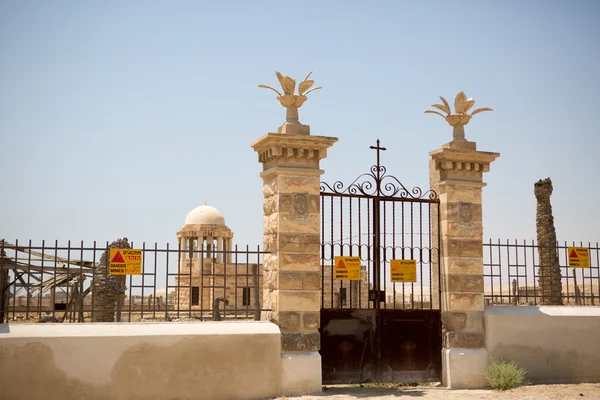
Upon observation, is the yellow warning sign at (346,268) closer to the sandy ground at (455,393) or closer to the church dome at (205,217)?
the sandy ground at (455,393)

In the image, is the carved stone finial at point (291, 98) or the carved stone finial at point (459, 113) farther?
the carved stone finial at point (459, 113)

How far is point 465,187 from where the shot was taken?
11.0 meters

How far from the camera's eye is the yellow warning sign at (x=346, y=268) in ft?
33.4

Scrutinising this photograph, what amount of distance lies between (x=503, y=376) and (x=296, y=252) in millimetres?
4066

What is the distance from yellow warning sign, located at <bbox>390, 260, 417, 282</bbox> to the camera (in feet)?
35.0

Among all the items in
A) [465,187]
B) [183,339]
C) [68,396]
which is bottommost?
[68,396]

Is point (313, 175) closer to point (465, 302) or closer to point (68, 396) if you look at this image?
point (465, 302)

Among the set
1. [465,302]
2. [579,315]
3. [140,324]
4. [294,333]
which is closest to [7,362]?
[140,324]

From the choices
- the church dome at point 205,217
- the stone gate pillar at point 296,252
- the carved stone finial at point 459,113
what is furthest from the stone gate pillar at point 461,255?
the church dome at point 205,217

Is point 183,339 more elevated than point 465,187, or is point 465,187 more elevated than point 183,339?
point 465,187

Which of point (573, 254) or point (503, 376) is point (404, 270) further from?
point (573, 254)

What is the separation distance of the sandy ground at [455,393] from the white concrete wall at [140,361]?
2.51ft

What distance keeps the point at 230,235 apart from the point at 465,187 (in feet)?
96.0

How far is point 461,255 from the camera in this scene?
35.3 ft
